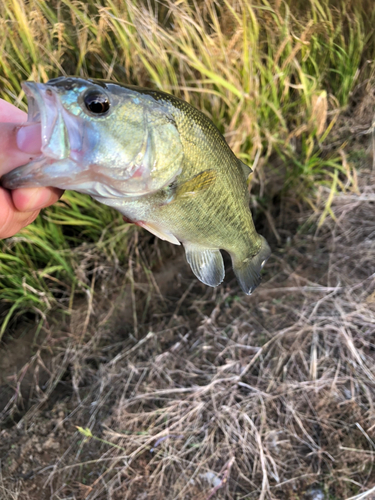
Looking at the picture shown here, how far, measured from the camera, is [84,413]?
1.88 metres

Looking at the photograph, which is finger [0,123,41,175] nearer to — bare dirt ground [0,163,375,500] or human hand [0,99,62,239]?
human hand [0,99,62,239]

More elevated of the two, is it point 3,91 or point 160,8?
point 160,8

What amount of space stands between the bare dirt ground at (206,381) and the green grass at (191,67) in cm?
28

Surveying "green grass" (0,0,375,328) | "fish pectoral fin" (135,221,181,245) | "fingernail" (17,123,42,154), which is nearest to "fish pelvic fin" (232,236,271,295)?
"fish pectoral fin" (135,221,181,245)

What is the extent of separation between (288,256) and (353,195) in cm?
64

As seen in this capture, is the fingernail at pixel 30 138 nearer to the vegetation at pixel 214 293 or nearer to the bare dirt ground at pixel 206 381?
the vegetation at pixel 214 293

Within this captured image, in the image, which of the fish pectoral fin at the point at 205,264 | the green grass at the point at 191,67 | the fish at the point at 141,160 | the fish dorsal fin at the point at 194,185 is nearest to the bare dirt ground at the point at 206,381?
the green grass at the point at 191,67

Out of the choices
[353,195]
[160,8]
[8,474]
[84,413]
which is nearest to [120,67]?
[160,8]

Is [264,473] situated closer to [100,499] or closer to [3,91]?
[100,499]

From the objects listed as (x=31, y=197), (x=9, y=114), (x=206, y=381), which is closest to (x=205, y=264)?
(x=31, y=197)

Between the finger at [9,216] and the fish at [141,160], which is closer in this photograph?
the fish at [141,160]

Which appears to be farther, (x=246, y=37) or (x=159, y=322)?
(x=159, y=322)

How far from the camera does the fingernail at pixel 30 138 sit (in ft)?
2.73

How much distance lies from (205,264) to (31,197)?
0.65 meters
